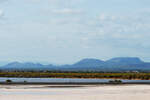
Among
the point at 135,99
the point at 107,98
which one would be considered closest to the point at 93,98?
the point at 107,98

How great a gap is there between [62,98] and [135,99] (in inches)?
302

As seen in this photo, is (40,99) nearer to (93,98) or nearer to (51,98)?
(51,98)

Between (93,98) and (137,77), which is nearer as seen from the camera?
(93,98)

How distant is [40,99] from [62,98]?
2.48 meters

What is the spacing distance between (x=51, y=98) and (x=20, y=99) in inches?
129

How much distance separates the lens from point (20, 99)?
41.9 metres

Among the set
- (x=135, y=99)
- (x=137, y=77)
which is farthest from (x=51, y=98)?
(x=137, y=77)

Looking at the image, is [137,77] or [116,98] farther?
[137,77]

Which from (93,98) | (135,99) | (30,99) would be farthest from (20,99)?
(135,99)

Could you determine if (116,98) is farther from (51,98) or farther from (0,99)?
(0,99)

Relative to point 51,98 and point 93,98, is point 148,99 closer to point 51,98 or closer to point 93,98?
point 93,98

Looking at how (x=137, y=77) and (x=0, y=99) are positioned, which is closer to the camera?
(x=0, y=99)

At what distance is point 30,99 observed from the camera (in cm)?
4184

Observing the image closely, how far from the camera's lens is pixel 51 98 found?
4294cm
